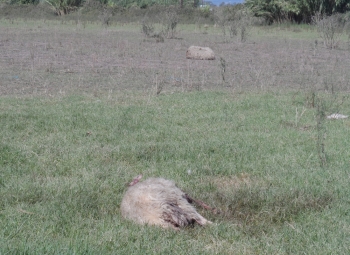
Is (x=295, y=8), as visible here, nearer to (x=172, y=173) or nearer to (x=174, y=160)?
(x=174, y=160)

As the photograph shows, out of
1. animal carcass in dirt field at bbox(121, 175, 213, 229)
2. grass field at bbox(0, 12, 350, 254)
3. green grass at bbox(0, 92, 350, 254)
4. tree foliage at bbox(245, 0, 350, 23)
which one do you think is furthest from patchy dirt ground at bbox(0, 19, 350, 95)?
tree foliage at bbox(245, 0, 350, 23)

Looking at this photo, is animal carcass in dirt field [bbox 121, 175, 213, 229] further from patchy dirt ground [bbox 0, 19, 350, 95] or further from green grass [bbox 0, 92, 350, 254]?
patchy dirt ground [bbox 0, 19, 350, 95]

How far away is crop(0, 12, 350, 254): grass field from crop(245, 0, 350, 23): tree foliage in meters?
27.0

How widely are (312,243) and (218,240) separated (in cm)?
74

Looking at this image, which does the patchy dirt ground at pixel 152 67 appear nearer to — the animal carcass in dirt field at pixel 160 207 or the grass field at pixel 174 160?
the grass field at pixel 174 160

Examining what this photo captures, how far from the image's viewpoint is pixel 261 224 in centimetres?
450

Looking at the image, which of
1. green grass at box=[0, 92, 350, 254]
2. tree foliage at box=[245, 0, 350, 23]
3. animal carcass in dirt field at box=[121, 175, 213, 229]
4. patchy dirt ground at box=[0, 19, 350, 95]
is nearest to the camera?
green grass at box=[0, 92, 350, 254]

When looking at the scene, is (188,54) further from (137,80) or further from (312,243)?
(312,243)

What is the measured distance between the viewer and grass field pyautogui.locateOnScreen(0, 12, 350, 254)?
4121mm

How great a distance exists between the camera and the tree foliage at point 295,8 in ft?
127

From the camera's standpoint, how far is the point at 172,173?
579 centimetres

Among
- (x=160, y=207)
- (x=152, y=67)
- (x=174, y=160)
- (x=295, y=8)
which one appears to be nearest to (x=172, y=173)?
(x=174, y=160)

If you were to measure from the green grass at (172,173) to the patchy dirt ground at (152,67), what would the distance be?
8.68 ft

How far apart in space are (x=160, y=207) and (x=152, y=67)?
1168cm
